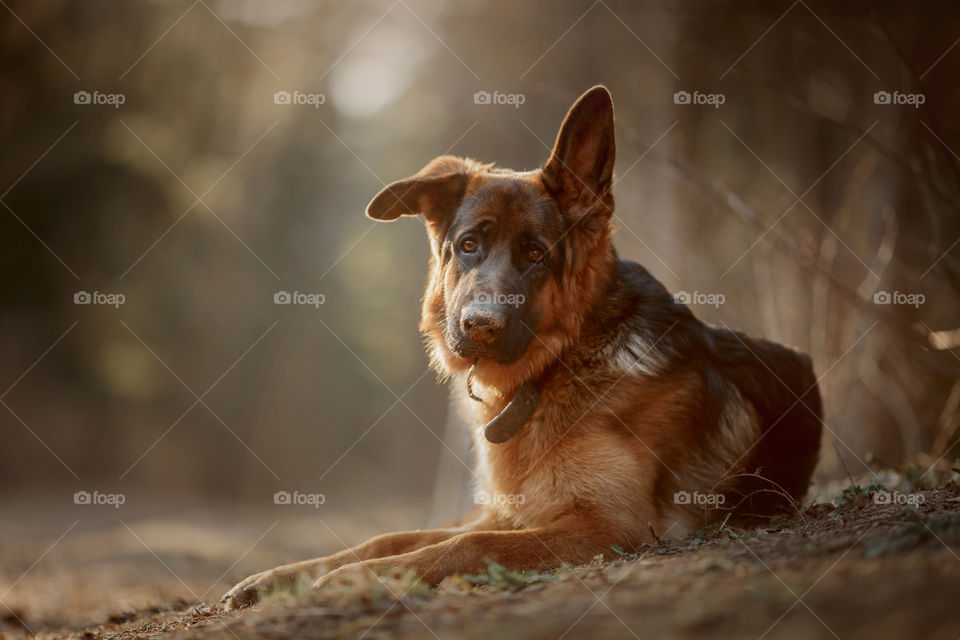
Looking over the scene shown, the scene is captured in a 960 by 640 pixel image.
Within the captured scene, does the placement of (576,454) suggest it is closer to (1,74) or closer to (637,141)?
(637,141)

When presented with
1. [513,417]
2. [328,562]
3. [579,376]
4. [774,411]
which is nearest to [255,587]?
[328,562]

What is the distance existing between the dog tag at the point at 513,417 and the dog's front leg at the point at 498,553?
2.31 feet

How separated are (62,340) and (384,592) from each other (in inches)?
606

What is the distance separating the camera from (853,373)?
7215 millimetres

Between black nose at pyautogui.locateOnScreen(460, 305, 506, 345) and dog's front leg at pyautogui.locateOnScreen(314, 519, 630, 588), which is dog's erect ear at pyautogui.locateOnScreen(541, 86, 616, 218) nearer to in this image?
black nose at pyautogui.locateOnScreen(460, 305, 506, 345)

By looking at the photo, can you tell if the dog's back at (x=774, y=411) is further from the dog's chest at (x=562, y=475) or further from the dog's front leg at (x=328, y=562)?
the dog's front leg at (x=328, y=562)

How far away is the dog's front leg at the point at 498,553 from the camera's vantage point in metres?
3.38

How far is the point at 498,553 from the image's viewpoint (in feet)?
11.5

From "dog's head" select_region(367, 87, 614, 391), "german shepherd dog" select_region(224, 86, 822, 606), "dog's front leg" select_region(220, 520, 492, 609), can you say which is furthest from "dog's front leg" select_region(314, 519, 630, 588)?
"dog's head" select_region(367, 87, 614, 391)

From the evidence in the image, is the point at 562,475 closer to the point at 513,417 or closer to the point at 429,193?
the point at 513,417

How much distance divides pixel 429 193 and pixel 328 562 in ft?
8.03

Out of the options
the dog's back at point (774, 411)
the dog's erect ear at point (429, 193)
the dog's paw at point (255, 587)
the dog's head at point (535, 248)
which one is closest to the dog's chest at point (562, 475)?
the dog's head at point (535, 248)

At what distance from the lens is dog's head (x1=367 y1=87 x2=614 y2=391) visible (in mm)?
4184

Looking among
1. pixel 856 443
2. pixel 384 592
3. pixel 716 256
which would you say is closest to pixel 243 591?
pixel 384 592
